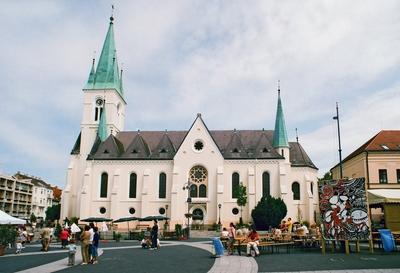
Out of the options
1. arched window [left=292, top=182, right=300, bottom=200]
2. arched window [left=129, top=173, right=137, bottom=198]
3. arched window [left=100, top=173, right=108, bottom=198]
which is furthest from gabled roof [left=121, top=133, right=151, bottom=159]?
arched window [left=292, top=182, right=300, bottom=200]

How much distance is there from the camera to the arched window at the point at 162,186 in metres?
58.2

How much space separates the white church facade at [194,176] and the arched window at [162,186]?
0.15m

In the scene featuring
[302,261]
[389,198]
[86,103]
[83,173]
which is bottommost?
[302,261]

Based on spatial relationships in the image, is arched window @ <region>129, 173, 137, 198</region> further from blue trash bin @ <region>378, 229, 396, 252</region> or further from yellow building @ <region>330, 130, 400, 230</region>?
blue trash bin @ <region>378, 229, 396, 252</region>

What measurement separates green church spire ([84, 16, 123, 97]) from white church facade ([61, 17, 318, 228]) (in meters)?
12.0

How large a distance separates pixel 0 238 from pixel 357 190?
71.8 feet

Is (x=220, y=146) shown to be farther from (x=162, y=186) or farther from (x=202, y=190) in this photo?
(x=162, y=186)

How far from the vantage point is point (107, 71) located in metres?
70.2

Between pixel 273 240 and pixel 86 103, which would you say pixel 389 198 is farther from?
pixel 86 103

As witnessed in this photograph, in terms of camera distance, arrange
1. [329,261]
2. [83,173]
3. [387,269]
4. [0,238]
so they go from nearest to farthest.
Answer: [387,269], [329,261], [0,238], [83,173]

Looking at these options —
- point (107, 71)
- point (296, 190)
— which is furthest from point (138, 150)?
point (296, 190)

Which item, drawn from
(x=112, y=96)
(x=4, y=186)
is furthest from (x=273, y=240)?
(x=4, y=186)

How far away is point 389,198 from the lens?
23.0 metres

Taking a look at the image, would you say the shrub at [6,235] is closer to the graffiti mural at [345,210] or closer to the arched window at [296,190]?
the graffiti mural at [345,210]
